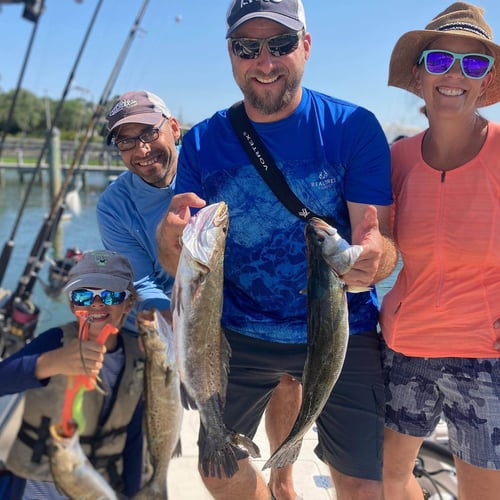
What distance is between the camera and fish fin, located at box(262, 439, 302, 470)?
2307mm

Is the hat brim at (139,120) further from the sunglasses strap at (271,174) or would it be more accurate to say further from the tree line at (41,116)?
the tree line at (41,116)

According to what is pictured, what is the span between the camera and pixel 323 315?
84.1 inches

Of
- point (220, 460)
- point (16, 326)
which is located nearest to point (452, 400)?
point (220, 460)

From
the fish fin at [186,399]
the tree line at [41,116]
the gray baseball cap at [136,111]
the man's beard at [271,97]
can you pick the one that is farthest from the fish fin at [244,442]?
the tree line at [41,116]

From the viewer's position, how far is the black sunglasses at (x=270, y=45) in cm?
228

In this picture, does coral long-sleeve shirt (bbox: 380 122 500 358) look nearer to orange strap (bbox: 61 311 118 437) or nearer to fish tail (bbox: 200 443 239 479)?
fish tail (bbox: 200 443 239 479)

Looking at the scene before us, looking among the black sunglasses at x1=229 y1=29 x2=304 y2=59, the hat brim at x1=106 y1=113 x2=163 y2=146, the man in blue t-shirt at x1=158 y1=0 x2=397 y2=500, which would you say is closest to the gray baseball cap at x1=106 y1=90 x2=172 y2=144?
the hat brim at x1=106 y1=113 x2=163 y2=146

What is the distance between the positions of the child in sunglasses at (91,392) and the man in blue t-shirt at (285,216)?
1.30 ft

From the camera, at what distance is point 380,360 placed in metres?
2.73

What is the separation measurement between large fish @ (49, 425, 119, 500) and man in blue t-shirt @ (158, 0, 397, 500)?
2.71ft

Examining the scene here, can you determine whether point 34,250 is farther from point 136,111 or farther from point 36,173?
point 136,111

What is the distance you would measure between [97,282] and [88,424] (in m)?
0.67

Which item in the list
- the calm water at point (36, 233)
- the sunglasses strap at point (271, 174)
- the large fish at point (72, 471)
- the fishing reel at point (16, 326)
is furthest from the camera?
the calm water at point (36, 233)

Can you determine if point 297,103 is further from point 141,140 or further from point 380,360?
point 380,360
